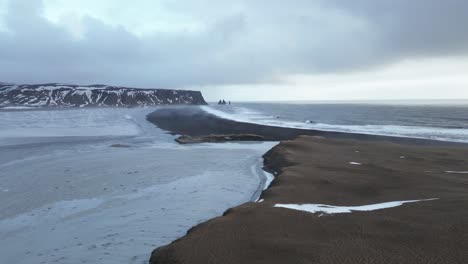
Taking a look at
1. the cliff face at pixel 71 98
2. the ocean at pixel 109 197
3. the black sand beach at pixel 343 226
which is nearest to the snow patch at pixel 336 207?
the black sand beach at pixel 343 226

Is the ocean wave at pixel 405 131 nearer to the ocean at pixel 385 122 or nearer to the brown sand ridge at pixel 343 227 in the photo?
the ocean at pixel 385 122

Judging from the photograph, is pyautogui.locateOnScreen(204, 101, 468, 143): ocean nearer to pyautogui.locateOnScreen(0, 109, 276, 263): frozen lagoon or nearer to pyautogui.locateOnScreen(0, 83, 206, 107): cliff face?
pyautogui.locateOnScreen(0, 109, 276, 263): frozen lagoon

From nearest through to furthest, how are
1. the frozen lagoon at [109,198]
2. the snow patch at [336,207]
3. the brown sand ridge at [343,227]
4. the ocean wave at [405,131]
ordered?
the brown sand ridge at [343,227], the frozen lagoon at [109,198], the snow patch at [336,207], the ocean wave at [405,131]

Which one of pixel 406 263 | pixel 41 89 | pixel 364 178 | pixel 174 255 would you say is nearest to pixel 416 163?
pixel 364 178

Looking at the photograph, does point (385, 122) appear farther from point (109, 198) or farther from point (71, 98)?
point (71, 98)

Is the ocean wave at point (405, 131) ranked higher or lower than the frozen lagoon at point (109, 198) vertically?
higher

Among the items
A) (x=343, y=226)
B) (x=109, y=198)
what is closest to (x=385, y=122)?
(x=343, y=226)
